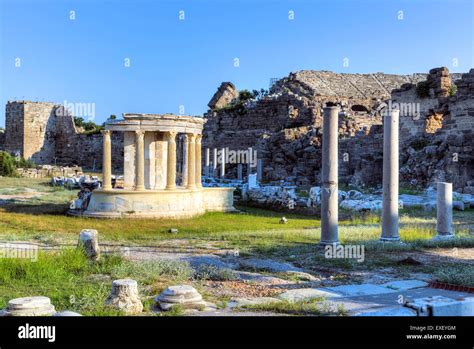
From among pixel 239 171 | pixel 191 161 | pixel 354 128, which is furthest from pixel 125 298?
pixel 354 128

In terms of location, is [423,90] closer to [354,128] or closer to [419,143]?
[419,143]

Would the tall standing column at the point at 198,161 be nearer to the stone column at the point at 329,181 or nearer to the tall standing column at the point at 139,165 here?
the tall standing column at the point at 139,165

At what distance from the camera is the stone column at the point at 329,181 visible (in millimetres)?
14109

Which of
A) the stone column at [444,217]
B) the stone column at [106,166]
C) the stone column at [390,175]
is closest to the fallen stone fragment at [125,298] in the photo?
the stone column at [390,175]

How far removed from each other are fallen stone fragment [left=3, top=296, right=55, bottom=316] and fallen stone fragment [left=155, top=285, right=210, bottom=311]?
1462 millimetres

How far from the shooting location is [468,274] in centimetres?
1017

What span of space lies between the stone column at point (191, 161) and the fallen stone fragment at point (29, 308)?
15.2 metres

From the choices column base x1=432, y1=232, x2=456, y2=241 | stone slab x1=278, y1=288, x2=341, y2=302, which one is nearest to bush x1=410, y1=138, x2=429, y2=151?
column base x1=432, y1=232, x2=456, y2=241

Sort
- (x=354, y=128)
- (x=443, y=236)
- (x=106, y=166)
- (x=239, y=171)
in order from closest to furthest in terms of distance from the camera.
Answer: (x=443, y=236)
(x=106, y=166)
(x=239, y=171)
(x=354, y=128)

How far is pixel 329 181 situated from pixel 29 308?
8707 mm

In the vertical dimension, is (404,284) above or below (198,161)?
below

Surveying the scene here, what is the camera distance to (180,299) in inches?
314
